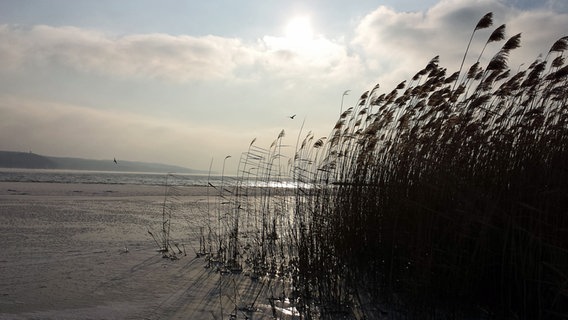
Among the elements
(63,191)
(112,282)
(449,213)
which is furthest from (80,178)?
(449,213)

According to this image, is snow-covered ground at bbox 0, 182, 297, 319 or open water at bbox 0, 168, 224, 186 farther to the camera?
open water at bbox 0, 168, 224, 186

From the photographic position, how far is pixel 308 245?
14.6ft

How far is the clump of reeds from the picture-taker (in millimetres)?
3115

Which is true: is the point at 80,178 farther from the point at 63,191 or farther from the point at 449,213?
the point at 449,213

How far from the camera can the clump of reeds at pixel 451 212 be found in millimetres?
3115

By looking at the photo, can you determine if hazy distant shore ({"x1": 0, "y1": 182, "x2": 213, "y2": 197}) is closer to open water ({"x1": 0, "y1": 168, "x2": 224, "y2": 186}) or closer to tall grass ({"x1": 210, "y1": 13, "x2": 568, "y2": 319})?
open water ({"x1": 0, "y1": 168, "x2": 224, "y2": 186})

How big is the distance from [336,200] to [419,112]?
138 centimetres

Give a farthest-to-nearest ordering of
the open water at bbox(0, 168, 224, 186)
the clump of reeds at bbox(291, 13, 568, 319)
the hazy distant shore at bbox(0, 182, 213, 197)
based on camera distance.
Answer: the open water at bbox(0, 168, 224, 186)
the hazy distant shore at bbox(0, 182, 213, 197)
the clump of reeds at bbox(291, 13, 568, 319)

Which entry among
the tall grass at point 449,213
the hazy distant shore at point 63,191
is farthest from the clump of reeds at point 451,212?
the hazy distant shore at point 63,191

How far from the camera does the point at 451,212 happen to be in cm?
347

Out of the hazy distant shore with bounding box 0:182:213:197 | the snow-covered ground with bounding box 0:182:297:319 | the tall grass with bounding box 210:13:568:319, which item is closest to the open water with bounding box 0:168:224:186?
the hazy distant shore with bounding box 0:182:213:197

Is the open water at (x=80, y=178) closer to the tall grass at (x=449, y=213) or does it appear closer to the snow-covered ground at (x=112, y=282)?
the snow-covered ground at (x=112, y=282)

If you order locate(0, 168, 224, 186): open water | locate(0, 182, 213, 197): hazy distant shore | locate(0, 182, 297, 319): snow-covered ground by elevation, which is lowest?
locate(0, 182, 297, 319): snow-covered ground

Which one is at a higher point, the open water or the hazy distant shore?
the open water
